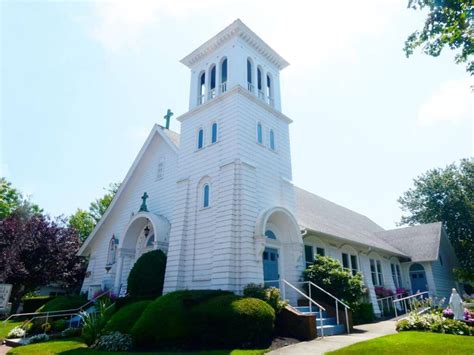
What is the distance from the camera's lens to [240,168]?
550 inches

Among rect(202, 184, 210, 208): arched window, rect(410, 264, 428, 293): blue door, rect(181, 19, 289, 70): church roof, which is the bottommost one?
rect(410, 264, 428, 293): blue door

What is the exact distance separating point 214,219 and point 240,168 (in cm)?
242

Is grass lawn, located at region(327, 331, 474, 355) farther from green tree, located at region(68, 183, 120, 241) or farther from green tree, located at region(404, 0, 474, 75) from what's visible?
green tree, located at region(68, 183, 120, 241)

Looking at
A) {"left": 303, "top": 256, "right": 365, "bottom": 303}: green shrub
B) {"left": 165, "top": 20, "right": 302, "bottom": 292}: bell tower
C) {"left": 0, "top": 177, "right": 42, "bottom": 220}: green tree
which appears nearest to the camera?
{"left": 165, "top": 20, "right": 302, "bottom": 292}: bell tower

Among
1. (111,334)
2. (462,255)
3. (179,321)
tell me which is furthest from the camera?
(462,255)

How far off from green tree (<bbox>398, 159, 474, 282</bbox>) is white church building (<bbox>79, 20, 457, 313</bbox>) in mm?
18592

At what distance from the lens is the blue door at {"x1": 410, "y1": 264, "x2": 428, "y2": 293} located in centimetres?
2580

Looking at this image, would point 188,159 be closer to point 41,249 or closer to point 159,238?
point 159,238

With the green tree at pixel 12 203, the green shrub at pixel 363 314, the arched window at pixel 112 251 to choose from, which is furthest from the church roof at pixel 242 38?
the green tree at pixel 12 203

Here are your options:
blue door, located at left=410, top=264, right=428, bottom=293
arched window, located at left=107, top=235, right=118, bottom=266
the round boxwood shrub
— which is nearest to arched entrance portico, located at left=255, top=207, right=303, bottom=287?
the round boxwood shrub

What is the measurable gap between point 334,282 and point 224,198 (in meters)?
5.81

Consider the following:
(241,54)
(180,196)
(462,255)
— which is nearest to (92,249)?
(180,196)

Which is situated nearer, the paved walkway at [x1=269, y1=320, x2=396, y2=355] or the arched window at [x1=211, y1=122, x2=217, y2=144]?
the paved walkway at [x1=269, y1=320, x2=396, y2=355]

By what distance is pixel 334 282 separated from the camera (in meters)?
13.9
